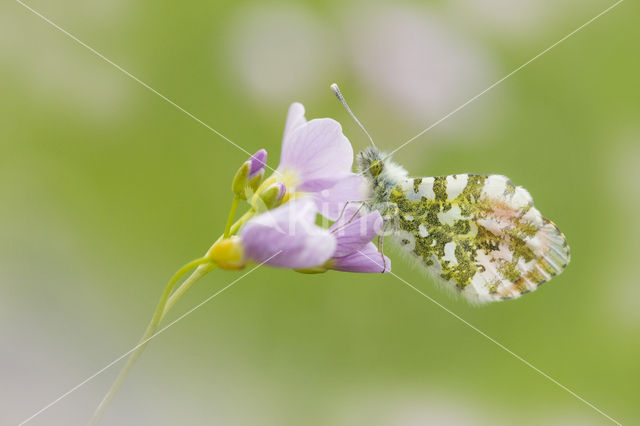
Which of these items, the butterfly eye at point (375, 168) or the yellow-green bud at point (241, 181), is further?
the butterfly eye at point (375, 168)

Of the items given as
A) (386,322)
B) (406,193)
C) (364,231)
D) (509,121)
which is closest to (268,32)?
(509,121)

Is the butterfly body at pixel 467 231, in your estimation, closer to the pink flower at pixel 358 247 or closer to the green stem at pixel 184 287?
the pink flower at pixel 358 247

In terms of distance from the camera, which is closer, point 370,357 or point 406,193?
point 406,193

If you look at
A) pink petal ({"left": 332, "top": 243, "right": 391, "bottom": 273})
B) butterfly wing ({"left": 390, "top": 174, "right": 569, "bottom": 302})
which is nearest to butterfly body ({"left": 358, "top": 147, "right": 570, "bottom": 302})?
butterfly wing ({"left": 390, "top": 174, "right": 569, "bottom": 302})

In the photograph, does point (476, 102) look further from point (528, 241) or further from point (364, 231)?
point (364, 231)

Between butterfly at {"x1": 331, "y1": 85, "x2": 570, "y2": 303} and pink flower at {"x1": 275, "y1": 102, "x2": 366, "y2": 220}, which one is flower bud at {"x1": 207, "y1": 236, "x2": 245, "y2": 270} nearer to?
pink flower at {"x1": 275, "y1": 102, "x2": 366, "y2": 220}

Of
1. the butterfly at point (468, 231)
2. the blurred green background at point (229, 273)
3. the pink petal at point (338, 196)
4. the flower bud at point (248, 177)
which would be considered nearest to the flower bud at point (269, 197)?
the flower bud at point (248, 177)
